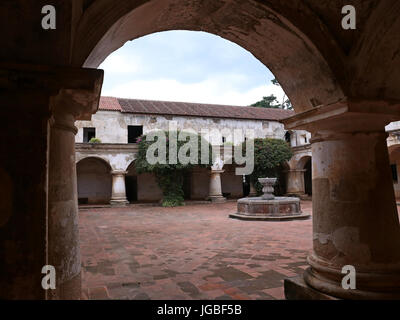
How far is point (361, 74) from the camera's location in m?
2.61

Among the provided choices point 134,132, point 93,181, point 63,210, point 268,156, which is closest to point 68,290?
point 63,210

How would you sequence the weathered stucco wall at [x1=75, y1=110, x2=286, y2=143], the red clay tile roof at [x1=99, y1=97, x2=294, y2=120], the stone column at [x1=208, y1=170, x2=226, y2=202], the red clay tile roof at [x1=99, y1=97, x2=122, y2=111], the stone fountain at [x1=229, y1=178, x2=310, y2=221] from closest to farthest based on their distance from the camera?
the stone fountain at [x1=229, y1=178, x2=310, y2=221] → the stone column at [x1=208, y1=170, x2=226, y2=202] → the weathered stucco wall at [x1=75, y1=110, x2=286, y2=143] → the red clay tile roof at [x1=99, y1=97, x2=122, y2=111] → the red clay tile roof at [x1=99, y1=97, x2=294, y2=120]

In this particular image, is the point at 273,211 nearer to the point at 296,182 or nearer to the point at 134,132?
the point at 296,182

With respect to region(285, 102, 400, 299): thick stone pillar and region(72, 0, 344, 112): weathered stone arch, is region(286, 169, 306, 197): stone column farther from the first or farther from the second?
region(285, 102, 400, 299): thick stone pillar

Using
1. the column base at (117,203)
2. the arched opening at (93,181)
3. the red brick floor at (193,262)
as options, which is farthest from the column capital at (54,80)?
the arched opening at (93,181)

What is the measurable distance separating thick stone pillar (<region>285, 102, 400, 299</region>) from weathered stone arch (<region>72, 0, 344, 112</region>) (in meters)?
0.33

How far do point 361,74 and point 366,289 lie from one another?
1.88m

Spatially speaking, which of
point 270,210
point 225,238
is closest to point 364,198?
point 225,238

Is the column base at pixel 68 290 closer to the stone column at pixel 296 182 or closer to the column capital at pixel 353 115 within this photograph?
the column capital at pixel 353 115

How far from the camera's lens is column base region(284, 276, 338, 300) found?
2.65 m

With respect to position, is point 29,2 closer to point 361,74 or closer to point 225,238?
point 361,74

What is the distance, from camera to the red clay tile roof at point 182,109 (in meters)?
23.1

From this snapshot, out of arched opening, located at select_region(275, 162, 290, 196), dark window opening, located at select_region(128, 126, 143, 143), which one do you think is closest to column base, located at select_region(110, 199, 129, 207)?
dark window opening, located at select_region(128, 126, 143, 143)

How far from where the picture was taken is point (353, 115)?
2.59m
